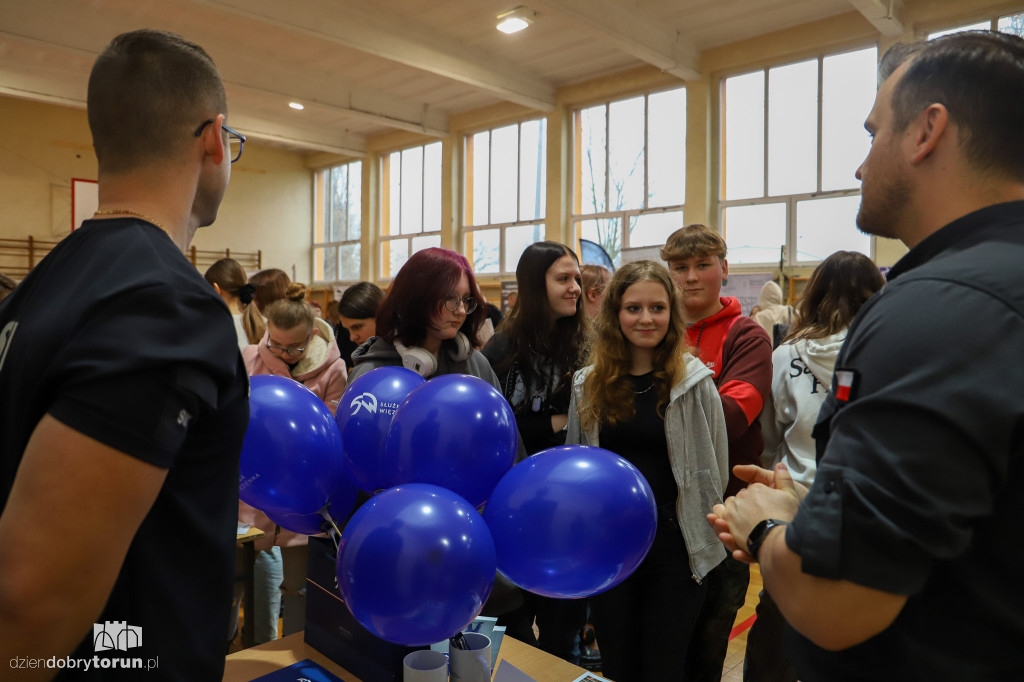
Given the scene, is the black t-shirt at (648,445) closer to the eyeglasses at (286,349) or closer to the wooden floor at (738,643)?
the wooden floor at (738,643)

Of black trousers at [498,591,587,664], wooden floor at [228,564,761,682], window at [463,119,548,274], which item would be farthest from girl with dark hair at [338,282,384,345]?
window at [463,119,548,274]

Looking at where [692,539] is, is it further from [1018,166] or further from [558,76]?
[558,76]

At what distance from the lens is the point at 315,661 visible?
1430 mm

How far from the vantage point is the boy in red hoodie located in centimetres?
207

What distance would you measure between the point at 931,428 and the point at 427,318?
1.53m

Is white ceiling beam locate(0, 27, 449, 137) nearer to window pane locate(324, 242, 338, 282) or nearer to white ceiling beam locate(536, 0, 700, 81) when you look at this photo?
window pane locate(324, 242, 338, 282)

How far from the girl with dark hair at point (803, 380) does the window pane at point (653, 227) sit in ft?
20.5

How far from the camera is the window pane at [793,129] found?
24.4 feet

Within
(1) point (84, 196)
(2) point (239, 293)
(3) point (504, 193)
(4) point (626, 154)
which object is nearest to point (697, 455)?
(2) point (239, 293)

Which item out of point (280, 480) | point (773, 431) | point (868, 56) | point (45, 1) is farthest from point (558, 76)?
point (280, 480)

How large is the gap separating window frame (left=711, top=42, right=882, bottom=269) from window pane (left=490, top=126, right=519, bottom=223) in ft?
10.5

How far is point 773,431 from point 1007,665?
1.57 meters

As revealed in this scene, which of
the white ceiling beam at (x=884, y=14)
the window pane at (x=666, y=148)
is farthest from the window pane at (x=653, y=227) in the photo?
the white ceiling beam at (x=884, y=14)

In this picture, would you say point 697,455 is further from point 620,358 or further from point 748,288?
point 748,288
